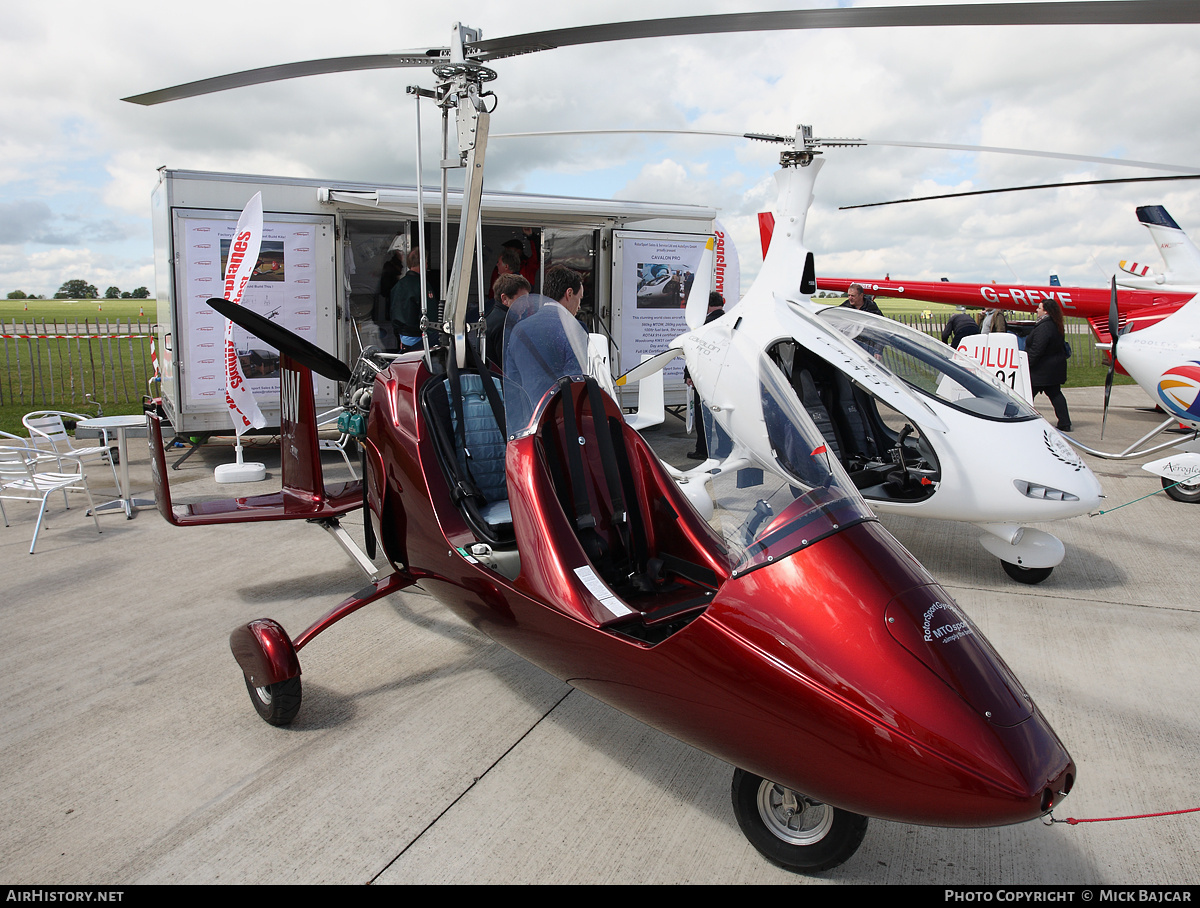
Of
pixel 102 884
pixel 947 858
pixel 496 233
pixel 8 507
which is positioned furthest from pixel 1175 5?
pixel 496 233

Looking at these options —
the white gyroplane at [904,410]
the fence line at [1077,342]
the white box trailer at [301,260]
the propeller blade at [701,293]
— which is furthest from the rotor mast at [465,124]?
the fence line at [1077,342]

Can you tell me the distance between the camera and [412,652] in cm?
364

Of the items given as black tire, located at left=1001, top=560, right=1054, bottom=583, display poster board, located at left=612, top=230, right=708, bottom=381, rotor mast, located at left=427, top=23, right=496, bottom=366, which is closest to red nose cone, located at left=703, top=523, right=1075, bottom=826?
rotor mast, located at left=427, top=23, right=496, bottom=366

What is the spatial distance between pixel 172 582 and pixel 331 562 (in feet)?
2.88

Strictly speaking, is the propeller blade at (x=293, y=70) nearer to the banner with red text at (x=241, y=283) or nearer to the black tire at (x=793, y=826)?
the black tire at (x=793, y=826)

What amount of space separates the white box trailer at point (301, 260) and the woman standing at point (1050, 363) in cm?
482

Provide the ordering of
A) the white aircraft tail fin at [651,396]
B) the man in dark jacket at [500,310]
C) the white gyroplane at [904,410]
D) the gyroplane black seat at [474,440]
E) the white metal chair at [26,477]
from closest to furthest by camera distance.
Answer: the gyroplane black seat at [474,440] → the man in dark jacket at [500,310] → the white gyroplane at [904,410] → the white metal chair at [26,477] → the white aircraft tail fin at [651,396]

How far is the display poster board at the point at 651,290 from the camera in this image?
8.98 metres

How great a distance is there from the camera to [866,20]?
2.03 meters

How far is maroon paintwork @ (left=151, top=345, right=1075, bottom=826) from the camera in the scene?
1.72 metres

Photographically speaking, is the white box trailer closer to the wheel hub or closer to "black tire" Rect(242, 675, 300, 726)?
"black tire" Rect(242, 675, 300, 726)

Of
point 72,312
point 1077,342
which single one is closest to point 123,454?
point 1077,342

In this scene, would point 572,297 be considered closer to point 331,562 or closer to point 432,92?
point 432,92

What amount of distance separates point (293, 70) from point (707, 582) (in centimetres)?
239
